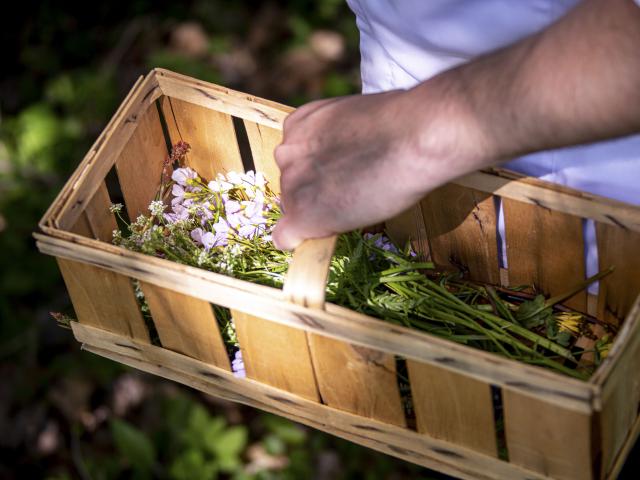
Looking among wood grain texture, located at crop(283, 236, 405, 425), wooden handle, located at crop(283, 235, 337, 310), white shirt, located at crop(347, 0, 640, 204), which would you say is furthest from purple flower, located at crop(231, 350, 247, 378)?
white shirt, located at crop(347, 0, 640, 204)

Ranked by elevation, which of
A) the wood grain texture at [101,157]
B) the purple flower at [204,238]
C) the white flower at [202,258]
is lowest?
the purple flower at [204,238]

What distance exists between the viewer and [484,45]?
3.70ft

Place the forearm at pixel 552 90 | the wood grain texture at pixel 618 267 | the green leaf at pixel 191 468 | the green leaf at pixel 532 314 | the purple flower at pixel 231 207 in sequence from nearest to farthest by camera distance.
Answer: the forearm at pixel 552 90 → the wood grain texture at pixel 618 267 → the green leaf at pixel 532 314 → the purple flower at pixel 231 207 → the green leaf at pixel 191 468

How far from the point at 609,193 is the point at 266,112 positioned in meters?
0.49

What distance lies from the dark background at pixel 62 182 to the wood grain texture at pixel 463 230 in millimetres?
753

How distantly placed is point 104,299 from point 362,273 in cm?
37

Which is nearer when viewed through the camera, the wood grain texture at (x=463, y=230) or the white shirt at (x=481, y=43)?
the white shirt at (x=481, y=43)

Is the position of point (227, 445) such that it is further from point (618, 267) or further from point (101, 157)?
point (618, 267)

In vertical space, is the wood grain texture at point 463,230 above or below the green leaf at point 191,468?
above

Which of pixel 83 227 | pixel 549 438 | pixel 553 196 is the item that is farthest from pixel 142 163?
pixel 549 438

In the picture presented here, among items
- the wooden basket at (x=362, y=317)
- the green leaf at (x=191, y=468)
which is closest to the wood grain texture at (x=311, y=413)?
the wooden basket at (x=362, y=317)

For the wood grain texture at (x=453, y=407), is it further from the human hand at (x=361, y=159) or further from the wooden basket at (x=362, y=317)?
the human hand at (x=361, y=159)

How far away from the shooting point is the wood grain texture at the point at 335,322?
951mm

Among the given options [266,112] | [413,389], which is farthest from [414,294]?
[266,112]
